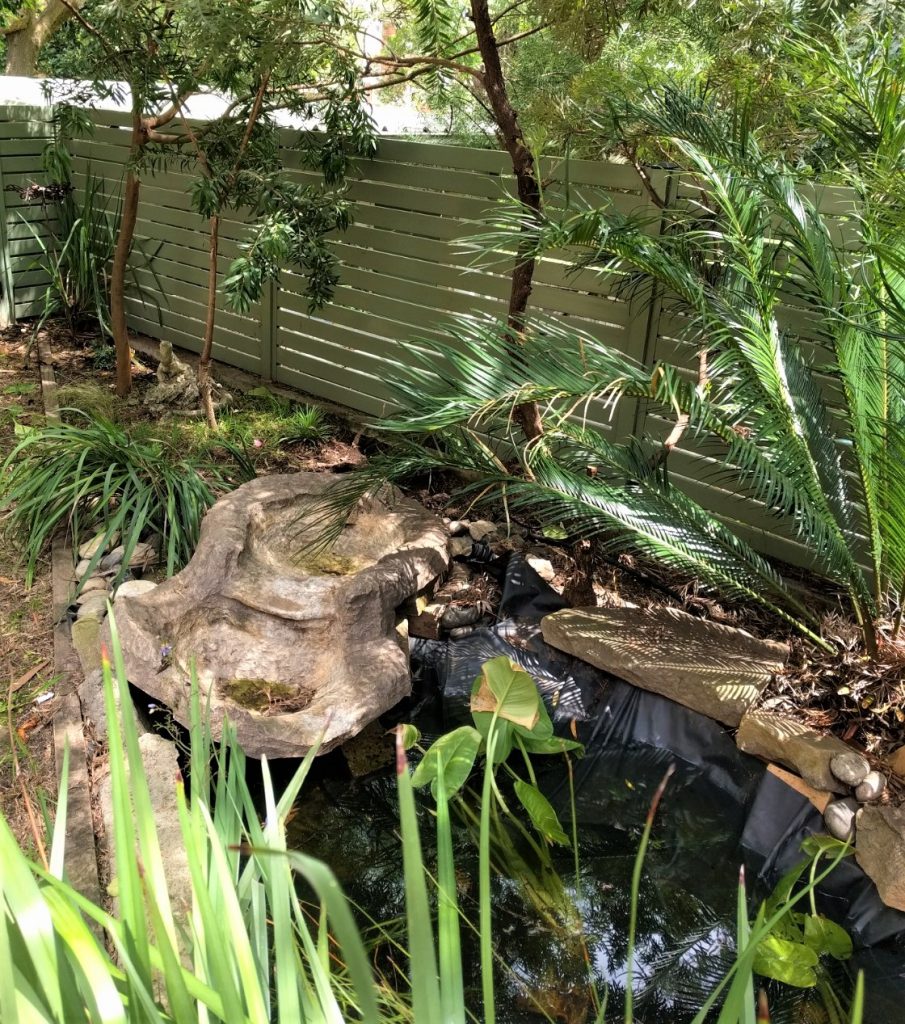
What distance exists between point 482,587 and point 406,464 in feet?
2.54

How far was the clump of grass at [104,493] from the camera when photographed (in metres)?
3.67

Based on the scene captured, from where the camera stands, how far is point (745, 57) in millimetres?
3293

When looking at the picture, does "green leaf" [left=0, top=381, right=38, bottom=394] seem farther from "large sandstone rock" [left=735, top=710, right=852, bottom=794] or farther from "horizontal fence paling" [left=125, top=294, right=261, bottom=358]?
"large sandstone rock" [left=735, top=710, right=852, bottom=794]

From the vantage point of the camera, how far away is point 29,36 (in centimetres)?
895

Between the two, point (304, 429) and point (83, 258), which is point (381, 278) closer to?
point (304, 429)

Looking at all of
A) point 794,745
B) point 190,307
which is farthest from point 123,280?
point 794,745

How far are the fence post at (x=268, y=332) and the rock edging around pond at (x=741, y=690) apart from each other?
3.03m

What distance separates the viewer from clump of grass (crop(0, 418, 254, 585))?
3.67m

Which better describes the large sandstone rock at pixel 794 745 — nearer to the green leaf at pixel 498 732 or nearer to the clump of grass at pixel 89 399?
the green leaf at pixel 498 732

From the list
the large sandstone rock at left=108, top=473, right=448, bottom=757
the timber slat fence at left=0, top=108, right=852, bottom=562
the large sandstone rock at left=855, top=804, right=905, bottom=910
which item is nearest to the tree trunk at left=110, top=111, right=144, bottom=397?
the timber slat fence at left=0, top=108, right=852, bottom=562

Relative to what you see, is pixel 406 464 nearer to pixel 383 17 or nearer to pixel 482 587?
pixel 482 587

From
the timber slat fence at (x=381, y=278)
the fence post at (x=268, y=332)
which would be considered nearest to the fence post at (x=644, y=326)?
the timber slat fence at (x=381, y=278)

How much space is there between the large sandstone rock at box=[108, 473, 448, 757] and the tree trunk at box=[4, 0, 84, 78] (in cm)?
740

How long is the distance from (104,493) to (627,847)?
7.74ft
